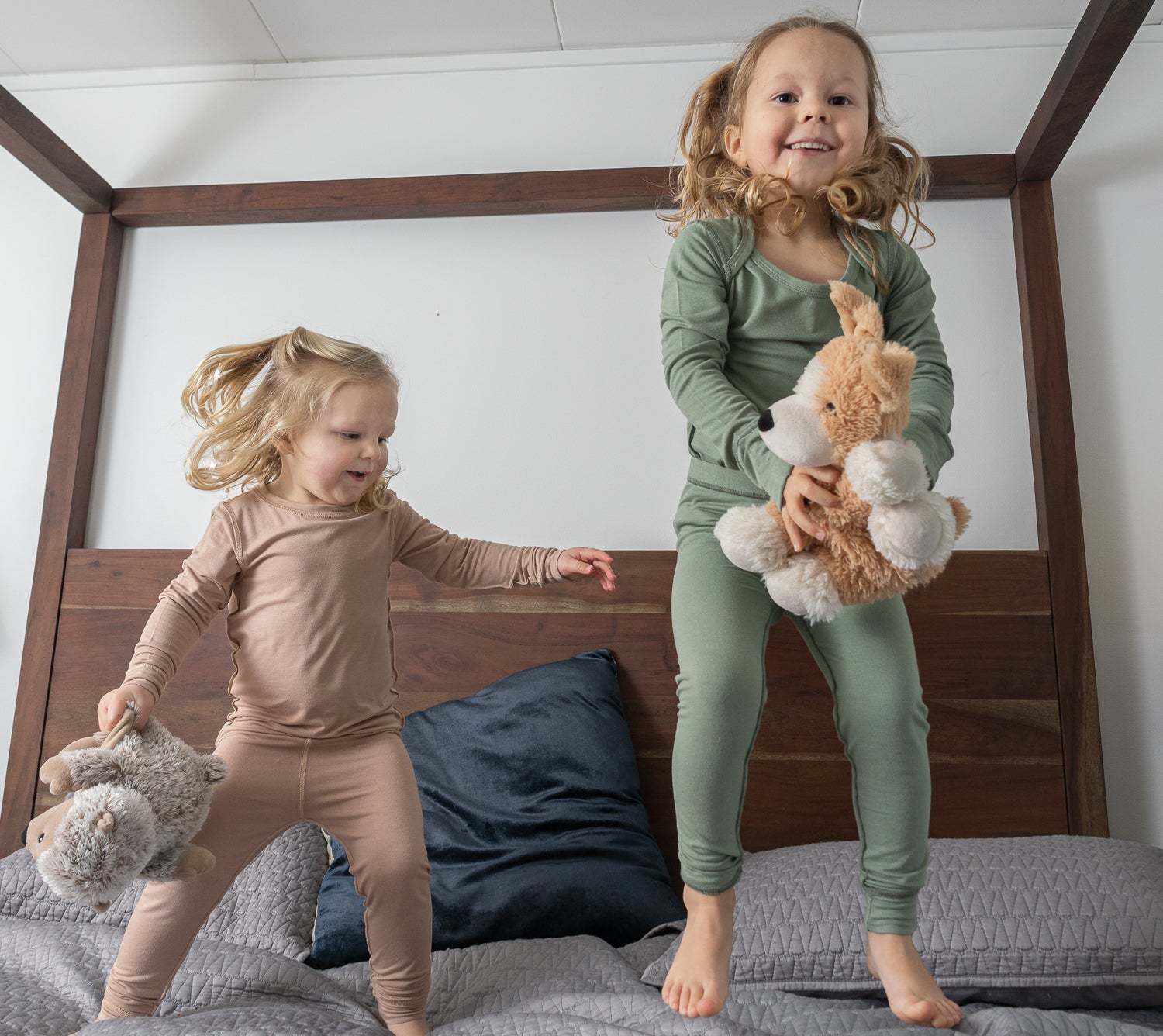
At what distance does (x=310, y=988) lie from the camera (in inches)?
47.8

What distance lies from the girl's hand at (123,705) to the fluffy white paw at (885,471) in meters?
0.86

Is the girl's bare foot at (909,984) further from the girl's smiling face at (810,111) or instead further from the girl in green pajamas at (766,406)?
the girl's smiling face at (810,111)

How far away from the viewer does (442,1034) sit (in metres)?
1.02

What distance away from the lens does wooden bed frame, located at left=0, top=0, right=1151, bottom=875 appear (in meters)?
1.76

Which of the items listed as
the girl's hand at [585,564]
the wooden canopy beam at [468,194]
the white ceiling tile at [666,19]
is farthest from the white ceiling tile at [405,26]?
the girl's hand at [585,564]

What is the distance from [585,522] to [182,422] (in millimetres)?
932

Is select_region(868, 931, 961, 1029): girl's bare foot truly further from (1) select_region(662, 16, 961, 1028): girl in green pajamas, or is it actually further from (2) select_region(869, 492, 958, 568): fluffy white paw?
(2) select_region(869, 492, 958, 568): fluffy white paw

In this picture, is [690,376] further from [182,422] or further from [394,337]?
[182,422]

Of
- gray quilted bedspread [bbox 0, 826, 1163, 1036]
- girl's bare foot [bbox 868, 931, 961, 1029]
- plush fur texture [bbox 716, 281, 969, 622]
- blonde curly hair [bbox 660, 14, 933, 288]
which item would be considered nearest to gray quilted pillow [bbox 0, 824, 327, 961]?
gray quilted bedspread [bbox 0, 826, 1163, 1036]

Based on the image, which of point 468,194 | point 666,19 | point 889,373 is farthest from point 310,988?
point 666,19

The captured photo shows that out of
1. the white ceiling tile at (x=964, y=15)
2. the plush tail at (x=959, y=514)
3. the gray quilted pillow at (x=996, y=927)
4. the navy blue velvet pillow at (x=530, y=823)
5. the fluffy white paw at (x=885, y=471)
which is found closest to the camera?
the fluffy white paw at (x=885, y=471)

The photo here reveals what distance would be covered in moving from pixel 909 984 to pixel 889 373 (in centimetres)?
66

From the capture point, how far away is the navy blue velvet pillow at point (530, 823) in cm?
146

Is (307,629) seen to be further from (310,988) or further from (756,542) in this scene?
(756,542)
